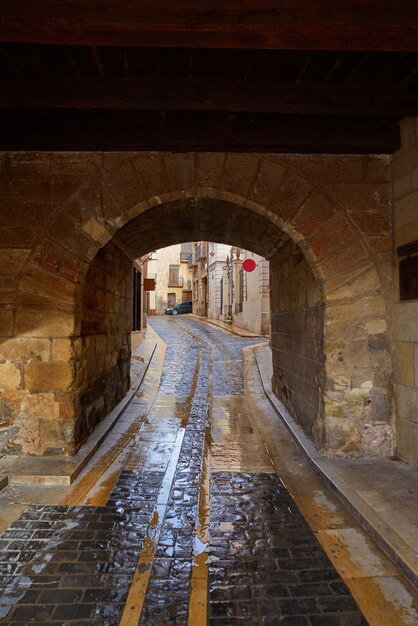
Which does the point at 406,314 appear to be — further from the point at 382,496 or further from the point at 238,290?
the point at 238,290

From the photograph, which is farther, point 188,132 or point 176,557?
point 188,132

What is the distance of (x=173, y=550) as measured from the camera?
2432 millimetres

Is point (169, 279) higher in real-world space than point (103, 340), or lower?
higher

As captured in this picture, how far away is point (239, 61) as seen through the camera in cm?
265

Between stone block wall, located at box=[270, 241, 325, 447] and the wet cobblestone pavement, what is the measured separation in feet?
3.09

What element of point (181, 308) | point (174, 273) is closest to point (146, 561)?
point (181, 308)

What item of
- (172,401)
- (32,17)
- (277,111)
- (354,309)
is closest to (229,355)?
(172,401)

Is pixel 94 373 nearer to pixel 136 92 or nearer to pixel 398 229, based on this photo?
pixel 136 92

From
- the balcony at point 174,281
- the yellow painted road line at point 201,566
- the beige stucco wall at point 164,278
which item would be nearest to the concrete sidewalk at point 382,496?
the yellow painted road line at point 201,566

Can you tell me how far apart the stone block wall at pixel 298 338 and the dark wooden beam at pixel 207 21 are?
232 cm

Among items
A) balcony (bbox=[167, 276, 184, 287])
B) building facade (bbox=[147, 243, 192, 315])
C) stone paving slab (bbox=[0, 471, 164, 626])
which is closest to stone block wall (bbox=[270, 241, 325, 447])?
stone paving slab (bbox=[0, 471, 164, 626])

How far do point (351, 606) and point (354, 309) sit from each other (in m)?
2.47

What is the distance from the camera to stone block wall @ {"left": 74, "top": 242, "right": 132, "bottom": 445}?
4.16 metres

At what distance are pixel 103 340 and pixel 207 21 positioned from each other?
3923 millimetres
